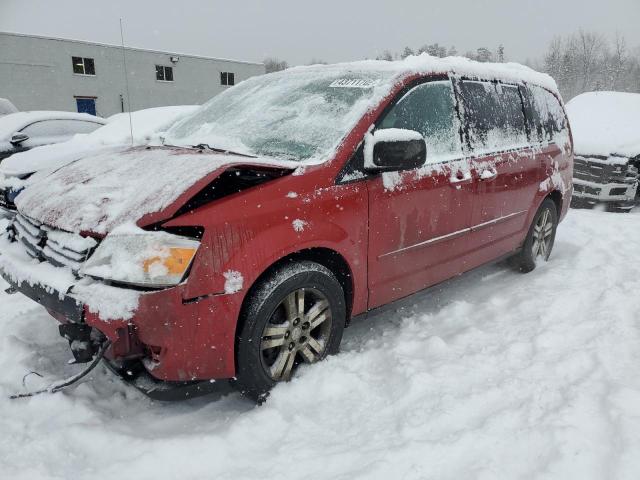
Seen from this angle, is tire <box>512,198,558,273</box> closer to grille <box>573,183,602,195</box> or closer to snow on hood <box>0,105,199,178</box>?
snow on hood <box>0,105,199,178</box>

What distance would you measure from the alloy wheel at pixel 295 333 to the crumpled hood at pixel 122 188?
716 mm

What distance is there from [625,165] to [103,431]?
798 cm

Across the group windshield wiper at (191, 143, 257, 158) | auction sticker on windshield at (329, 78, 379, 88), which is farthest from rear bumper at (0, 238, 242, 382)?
auction sticker on windshield at (329, 78, 379, 88)

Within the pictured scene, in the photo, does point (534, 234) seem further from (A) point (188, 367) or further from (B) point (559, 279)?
(A) point (188, 367)

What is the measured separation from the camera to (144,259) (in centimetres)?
207

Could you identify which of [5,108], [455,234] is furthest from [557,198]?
[5,108]

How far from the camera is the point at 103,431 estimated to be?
7.37 ft

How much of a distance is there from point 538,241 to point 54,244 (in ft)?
13.6

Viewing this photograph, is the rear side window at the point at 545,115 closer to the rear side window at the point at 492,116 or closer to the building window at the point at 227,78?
the rear side window at the point at 492,116

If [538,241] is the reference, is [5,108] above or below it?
above

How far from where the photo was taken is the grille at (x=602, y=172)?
753 centimetres

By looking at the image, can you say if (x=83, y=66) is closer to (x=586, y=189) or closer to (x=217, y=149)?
(x=586, y=189)

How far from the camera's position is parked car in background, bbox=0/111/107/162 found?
26.7 feet

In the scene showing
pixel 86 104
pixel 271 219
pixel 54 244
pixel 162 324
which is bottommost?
pixel 86 104
